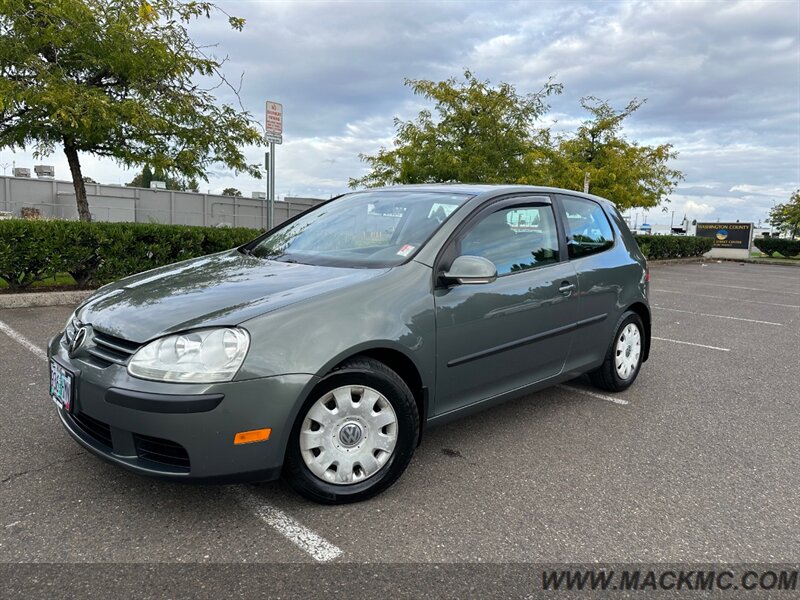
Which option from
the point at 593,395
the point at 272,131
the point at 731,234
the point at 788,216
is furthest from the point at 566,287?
the point at 788,216

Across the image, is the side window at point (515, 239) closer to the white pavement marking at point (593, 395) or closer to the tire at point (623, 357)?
the tire at point (623, 357)

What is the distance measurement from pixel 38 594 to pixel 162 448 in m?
0.62

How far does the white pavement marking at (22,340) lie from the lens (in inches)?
197

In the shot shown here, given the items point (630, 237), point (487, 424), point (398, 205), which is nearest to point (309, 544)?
point (487, 424)

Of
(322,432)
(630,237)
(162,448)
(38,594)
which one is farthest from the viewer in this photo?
(630,237)

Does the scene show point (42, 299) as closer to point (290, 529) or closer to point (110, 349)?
point (110, 349)

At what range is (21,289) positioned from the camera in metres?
7.19

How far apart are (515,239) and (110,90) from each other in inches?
334

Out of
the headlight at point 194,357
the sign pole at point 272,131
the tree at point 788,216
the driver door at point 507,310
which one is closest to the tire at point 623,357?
the driver door at point 507,310

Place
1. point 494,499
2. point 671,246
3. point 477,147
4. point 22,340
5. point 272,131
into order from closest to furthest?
point 494,499
point 22,340
point 272,131
point 477,147
point 671,246

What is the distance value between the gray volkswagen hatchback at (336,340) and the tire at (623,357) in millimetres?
466

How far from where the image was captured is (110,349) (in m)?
2.49

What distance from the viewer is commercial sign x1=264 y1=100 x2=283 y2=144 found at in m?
7.83

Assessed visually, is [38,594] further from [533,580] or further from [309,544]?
[533,580]
